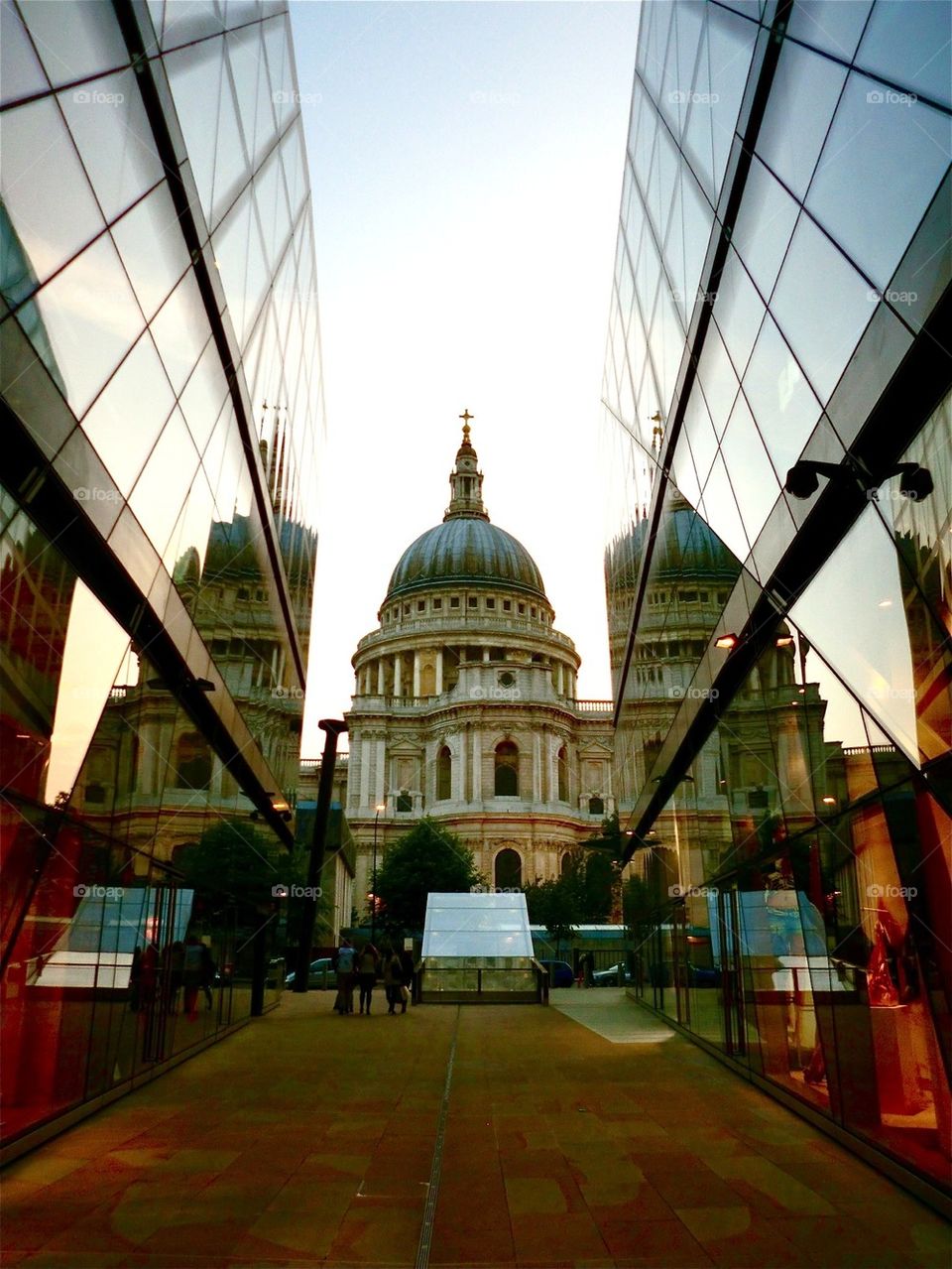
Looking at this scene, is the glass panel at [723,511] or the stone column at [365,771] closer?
the glass panel at [723,511]

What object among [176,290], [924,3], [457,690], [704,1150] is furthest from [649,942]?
[457,690]

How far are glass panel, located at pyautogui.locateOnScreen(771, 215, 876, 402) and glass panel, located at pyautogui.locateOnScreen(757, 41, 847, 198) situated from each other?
59 centimetres

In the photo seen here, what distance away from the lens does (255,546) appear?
68.0ft

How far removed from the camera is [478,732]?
90.4 metres

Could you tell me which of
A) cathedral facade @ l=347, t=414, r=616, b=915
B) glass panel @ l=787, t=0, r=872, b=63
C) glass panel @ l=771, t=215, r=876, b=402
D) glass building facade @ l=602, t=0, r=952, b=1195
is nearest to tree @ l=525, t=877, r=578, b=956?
cathedral facade @ l=347, t=414, r=616, b=915

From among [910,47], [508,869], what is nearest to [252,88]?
[910,47]

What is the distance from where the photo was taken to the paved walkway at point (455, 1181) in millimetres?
6359
